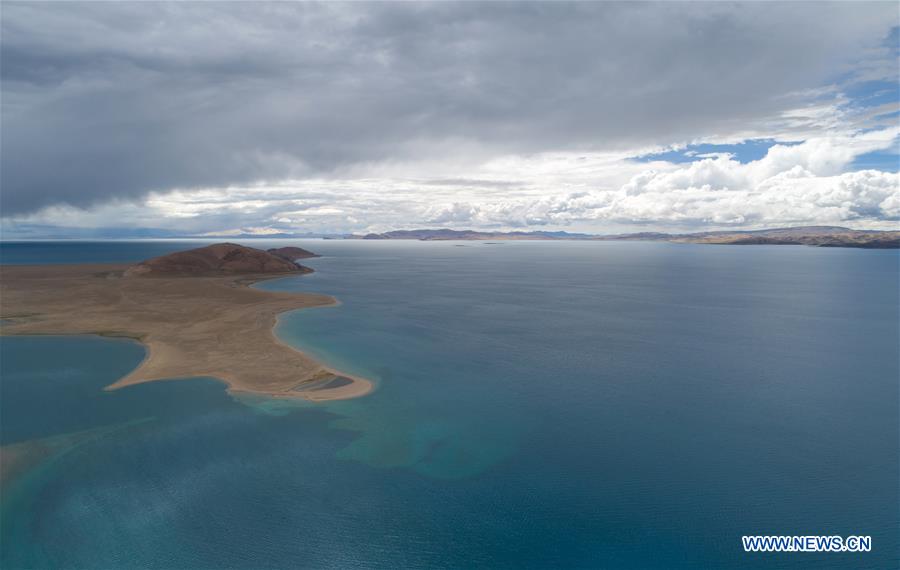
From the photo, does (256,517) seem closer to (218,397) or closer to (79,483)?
(79,483)

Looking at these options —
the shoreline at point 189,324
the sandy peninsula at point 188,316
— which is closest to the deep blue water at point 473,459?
the shoreline at point 189,324

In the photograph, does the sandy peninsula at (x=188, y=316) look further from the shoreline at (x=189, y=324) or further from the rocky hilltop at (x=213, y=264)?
the rocky hilltop at (x=213, y=264)

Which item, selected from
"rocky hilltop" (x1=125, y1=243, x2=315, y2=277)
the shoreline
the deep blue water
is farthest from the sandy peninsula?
the deep blue water

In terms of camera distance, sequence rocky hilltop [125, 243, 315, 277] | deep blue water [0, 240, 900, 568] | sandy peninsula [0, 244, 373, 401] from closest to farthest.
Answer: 1. deep blue water [0, 240, 900, 568]
2. sandy peninsula [0, 244, 373, 401]
3. rocky hilltop [125, 243, 315, 277]

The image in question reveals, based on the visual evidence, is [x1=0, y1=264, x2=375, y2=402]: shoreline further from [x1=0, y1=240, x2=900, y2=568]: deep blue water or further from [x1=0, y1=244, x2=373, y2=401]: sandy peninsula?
[x1=0, y1=240, x2=900, y2=568]: deep blue water

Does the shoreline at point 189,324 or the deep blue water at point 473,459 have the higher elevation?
the shoreline at point 189,324

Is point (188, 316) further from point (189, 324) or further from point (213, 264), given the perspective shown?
point (213, 264)
